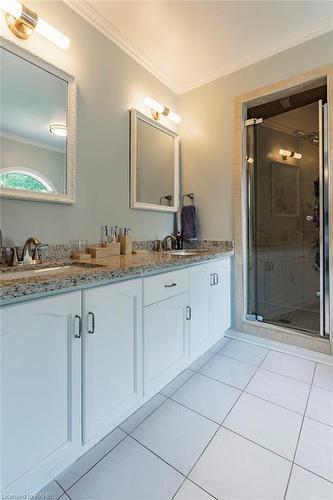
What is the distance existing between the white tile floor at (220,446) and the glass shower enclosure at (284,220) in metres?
0.73

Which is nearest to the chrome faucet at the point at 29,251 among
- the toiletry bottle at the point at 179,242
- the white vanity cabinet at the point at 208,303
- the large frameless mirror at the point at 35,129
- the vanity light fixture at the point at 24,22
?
the large frameless mirror at the point at 35,129

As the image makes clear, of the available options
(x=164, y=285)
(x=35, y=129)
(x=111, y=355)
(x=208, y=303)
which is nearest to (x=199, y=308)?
(x=208, y=303)

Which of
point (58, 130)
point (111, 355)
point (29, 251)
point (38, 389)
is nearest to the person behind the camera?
point (38, 389)

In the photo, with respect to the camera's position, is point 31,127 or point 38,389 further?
point 31,127

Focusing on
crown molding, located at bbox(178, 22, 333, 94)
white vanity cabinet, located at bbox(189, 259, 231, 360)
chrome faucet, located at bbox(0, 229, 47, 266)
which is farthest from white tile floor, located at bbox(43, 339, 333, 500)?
crown molding, located at bbox(178, 22, 333, 94)

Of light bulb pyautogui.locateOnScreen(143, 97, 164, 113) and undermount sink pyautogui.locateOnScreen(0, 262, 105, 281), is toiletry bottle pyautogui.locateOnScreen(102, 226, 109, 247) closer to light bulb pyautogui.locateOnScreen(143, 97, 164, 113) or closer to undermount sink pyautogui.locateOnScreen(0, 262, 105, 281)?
undermount sink pyautogui.locateOnScreen(0, 262, 105, 281)

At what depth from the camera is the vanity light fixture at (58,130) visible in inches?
56.8

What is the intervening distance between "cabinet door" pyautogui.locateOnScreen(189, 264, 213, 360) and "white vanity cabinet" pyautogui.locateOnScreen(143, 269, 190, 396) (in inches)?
3.1

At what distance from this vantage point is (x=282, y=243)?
7.86 ft

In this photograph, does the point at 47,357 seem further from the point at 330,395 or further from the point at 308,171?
the point at 308,171

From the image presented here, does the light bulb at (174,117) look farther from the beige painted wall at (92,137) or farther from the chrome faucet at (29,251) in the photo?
the chrome faucet at (29,251)

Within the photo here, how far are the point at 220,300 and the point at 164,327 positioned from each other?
31.7 inches

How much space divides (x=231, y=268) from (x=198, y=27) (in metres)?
1.91

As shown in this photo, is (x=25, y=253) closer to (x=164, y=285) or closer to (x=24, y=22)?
(x=164, y=285)
